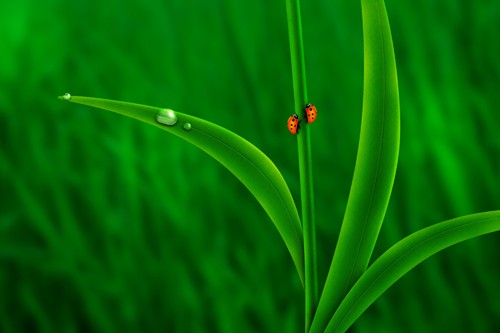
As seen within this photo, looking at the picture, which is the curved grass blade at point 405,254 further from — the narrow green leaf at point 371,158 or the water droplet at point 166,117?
the water droplet at point 166,117

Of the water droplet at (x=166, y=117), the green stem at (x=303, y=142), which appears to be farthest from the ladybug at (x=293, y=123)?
the water droplet at (x=166, y=117)

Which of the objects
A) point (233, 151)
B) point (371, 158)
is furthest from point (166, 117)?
point (371, 158)

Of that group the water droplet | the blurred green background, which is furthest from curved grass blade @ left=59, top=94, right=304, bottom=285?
the blurred green background

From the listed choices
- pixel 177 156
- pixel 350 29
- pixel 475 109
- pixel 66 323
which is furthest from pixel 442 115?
pixel 66 323

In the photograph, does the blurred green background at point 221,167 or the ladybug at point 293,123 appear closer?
the ladybug at point 293,123

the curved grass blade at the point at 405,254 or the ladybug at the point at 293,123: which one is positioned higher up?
the ladybug at the point at 293,123

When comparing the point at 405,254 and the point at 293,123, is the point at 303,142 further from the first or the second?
the point at 405,254

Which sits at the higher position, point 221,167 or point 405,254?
point 221,167
